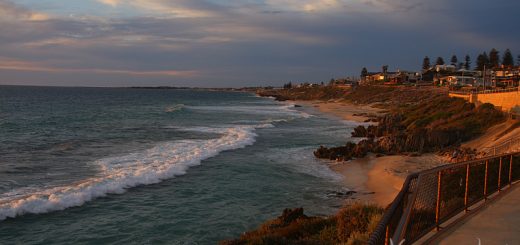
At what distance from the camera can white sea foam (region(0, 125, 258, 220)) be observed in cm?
1575

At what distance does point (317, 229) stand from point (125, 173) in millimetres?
11968

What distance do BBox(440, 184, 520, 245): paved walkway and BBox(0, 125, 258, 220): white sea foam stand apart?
12692 millimetres

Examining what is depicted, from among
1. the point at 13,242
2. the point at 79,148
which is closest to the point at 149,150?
the point at 79,148

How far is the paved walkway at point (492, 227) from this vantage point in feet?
23.3

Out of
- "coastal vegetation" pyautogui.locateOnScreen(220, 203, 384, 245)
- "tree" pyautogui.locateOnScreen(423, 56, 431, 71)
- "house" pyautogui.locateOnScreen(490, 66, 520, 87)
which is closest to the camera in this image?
"coastal vegetation" pyautogui.locateOnScreen(220, 203, 384, 245)

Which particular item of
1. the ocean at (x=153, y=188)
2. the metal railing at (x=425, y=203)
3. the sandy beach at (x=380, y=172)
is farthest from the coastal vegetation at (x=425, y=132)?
the metal railing at (x=425, y=203)

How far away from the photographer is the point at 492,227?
7848 millimetres

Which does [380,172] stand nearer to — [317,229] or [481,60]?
[317,229]

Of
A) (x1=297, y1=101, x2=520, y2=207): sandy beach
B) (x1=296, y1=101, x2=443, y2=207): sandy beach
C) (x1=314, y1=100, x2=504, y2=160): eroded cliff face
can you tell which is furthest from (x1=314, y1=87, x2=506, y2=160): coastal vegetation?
(x1=296, y1=101, x2=443, y2=207): sandy beach

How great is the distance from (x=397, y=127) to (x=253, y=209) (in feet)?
79.0

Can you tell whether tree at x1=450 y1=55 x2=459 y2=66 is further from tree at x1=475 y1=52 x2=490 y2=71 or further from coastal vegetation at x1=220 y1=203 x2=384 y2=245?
coastal vegetation at x1=220 y1=203 x2=384 y2=245

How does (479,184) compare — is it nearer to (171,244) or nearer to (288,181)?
(171,244)

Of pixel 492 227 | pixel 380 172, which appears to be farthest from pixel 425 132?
pixel 492 227

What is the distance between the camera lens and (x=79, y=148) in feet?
102
